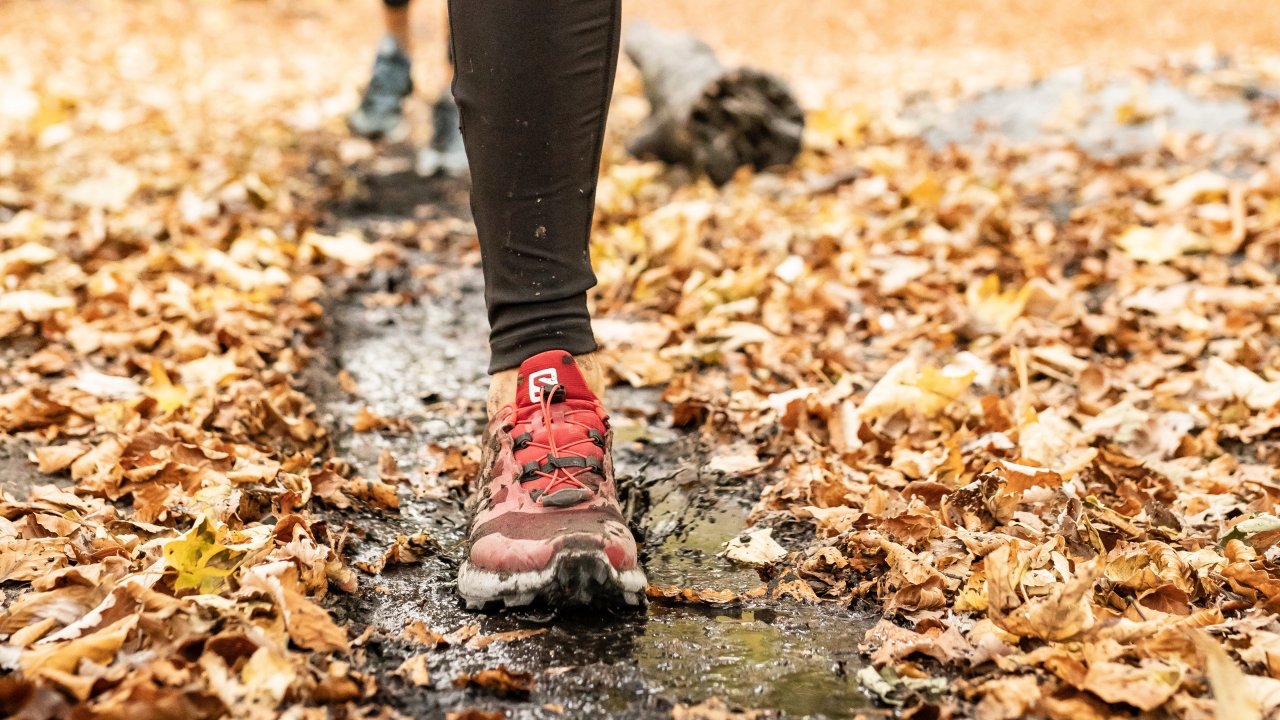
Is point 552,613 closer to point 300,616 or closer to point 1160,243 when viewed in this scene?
point 300,616

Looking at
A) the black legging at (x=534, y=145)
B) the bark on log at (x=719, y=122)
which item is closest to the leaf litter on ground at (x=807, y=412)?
the bark on log at (x=719, y=122)

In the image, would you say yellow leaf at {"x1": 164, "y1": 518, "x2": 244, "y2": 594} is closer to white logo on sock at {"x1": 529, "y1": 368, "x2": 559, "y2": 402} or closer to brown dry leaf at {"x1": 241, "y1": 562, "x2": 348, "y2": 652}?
brown dry leaf at {"x1": 241, "y1": 562, "x2": 348, "y2": 652}

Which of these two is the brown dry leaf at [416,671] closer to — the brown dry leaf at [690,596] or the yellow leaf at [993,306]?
the brown dry leaf at [690,596]

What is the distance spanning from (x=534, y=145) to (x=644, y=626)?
2.28 ft

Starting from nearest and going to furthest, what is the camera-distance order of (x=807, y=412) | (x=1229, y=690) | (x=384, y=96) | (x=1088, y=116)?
(x=1229, y=690) < (x=807, y=412) < (x=1088, y=116) < (x=384, y=96)

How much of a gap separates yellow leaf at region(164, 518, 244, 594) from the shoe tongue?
0.47 meters

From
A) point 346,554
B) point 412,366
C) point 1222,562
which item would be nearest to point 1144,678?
point 1222,562

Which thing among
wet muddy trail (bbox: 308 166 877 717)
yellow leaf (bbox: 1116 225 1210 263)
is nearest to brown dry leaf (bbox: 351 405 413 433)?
wet muddy trail (bbox: 308 166 877 717)

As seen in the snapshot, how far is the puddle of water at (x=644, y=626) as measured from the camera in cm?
120

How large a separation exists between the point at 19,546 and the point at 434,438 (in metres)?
0.81

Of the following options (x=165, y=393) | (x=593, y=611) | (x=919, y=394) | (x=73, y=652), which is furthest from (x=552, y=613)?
(x=165, y=393)

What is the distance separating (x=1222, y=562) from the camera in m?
1.44

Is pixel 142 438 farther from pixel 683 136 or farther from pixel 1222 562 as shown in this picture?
pixel 683 136

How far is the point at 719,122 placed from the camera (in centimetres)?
427
